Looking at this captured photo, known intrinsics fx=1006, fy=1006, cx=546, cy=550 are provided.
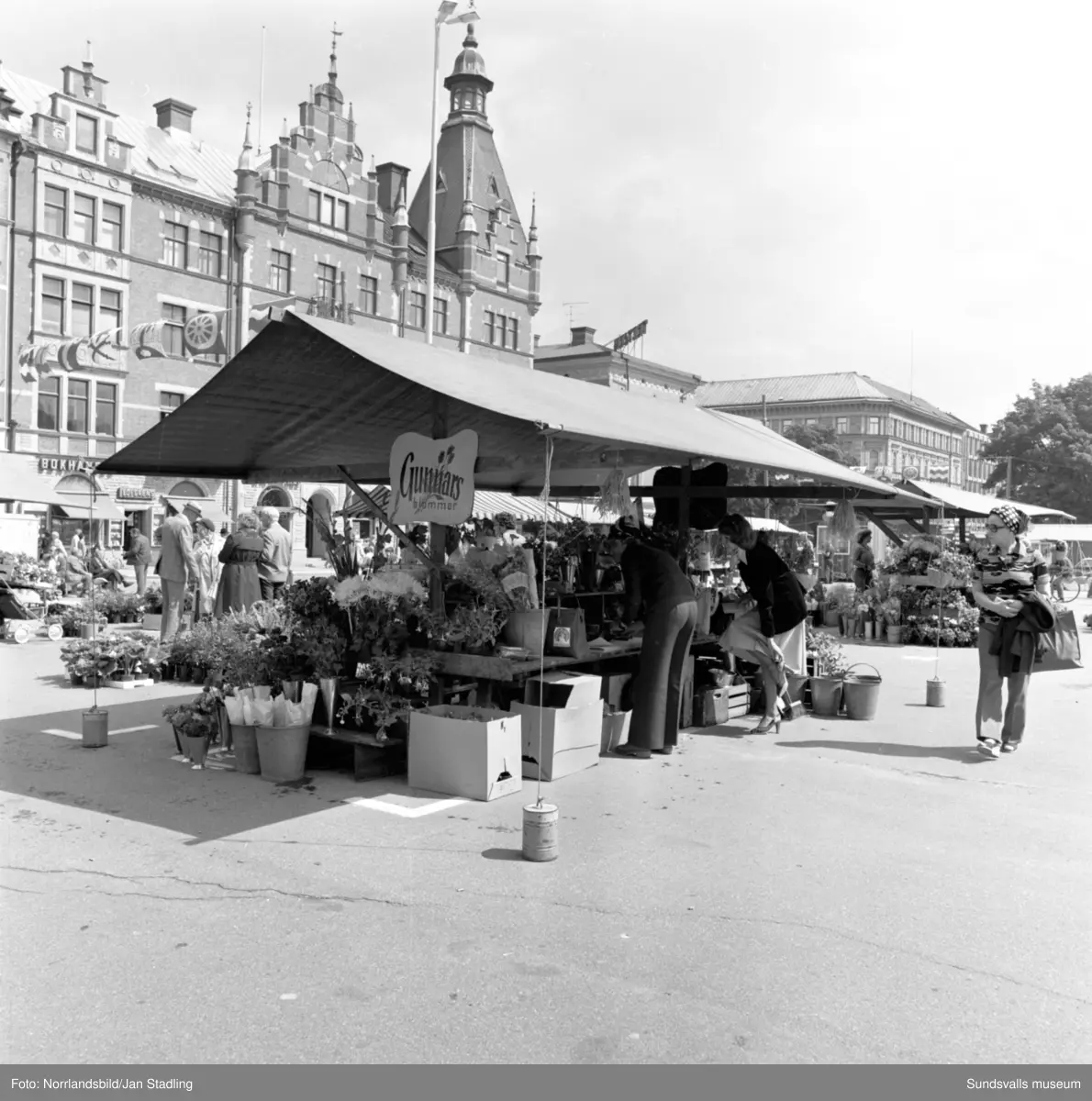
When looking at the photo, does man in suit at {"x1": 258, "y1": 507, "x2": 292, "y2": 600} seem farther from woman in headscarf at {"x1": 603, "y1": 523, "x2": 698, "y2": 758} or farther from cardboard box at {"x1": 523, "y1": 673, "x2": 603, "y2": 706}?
woman in headscarf at {"x1": 603, "y1": 523, "x2": 698, "y2": 758}

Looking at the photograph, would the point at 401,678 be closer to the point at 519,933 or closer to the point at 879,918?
the point at 519,933

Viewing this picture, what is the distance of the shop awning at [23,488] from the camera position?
16.9m

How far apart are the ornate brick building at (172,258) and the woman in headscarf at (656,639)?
67.9 ft

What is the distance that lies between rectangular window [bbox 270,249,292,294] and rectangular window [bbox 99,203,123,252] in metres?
6.04

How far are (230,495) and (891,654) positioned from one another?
29445 millimetres

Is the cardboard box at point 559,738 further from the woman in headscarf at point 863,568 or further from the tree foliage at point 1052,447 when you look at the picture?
the tree foliage at point 1052,447

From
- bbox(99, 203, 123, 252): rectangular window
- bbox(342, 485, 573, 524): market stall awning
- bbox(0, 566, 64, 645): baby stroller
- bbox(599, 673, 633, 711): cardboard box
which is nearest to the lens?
bbox(599, 673, 633, 711): cardboard box

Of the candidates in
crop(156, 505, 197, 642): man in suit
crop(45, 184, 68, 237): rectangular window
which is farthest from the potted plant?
crop(45, 184, 68, 237): rectangular window

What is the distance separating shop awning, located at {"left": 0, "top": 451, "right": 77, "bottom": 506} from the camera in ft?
55.5

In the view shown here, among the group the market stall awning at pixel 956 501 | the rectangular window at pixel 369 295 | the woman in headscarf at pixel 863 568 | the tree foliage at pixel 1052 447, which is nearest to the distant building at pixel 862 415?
the tree foliage at pixel 1052 447

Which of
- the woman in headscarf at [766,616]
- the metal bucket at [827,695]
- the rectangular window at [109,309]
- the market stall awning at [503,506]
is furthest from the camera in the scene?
the rectangular window at [109,309]

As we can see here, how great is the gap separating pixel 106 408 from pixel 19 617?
22.2 meters

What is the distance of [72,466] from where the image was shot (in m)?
33.4
